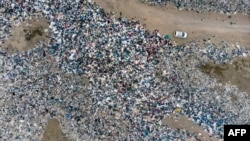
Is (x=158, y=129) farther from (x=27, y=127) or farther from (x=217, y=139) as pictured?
(x=27, y=127)

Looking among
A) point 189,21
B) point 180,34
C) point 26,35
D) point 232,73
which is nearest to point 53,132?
point 26,35

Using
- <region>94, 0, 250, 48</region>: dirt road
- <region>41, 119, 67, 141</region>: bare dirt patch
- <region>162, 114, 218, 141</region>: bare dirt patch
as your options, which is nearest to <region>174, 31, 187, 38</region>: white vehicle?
<region>94, 0, 250, 48</region>: dirt road

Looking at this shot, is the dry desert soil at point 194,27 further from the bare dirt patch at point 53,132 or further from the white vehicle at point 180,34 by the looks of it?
the bare dirt patch at point 53,132

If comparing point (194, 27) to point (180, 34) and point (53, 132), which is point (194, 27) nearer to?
point (180, 34)

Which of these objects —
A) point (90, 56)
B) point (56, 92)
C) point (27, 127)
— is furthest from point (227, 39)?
point (27, 127)

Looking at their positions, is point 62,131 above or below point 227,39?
below

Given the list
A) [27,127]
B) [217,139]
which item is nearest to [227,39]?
[217,139]

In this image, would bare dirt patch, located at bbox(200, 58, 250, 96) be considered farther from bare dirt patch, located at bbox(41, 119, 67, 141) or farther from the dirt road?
bare dirt patch, located at bbox(41, 119, 67, 141)

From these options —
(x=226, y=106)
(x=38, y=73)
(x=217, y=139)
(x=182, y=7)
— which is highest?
(x=182, y=7)
